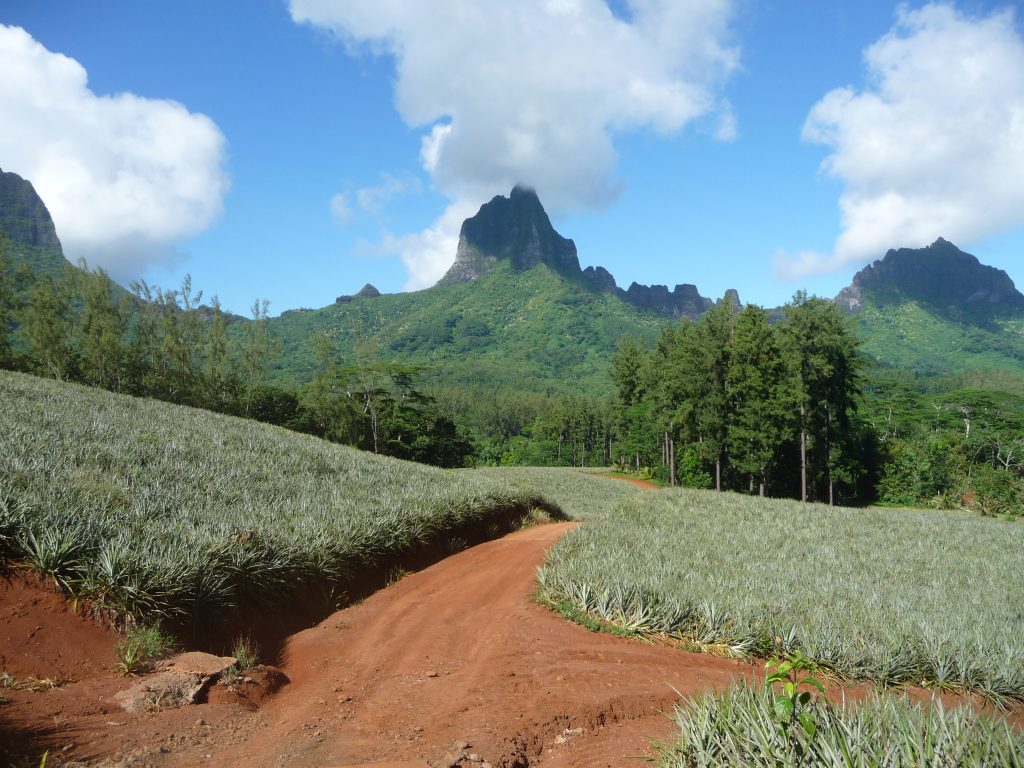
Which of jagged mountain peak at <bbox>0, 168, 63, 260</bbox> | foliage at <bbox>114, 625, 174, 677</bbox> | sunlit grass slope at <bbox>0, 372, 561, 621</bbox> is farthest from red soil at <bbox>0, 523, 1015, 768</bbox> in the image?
jagged mountain peak at <bbox>0, 168, 63, 260</bbox>

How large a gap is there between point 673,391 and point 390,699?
39.2 meters

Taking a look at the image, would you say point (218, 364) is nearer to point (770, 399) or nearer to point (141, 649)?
point (770, 399)

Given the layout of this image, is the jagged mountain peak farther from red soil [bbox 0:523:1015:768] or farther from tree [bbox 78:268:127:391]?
red soil [bbox 0:523:1015:768]

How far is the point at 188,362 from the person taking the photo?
43.0 metres

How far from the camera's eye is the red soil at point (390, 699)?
377 cm

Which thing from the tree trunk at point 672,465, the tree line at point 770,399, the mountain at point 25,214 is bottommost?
the tree trunk at point 672,465

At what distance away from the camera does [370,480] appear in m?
13.4

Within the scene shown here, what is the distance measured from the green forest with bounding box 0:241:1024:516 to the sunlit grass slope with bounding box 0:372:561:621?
26.1 m

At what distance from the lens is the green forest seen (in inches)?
1393

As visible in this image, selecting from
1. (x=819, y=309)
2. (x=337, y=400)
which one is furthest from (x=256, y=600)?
(x=337, y=400)

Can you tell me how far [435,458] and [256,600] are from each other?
4459cm

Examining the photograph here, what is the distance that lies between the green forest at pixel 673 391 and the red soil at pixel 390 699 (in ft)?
106

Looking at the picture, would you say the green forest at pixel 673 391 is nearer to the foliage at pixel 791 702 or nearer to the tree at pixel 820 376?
the tree at pixel 820 376

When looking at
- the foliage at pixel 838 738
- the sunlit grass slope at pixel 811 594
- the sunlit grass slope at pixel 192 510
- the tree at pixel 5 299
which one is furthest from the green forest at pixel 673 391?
the foliage at pixel 838 738
